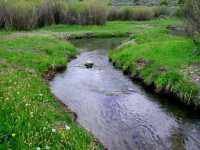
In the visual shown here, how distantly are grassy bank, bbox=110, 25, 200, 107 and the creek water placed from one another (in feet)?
2.63

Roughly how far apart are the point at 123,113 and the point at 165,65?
7.82m

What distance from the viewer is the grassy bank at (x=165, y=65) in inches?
835

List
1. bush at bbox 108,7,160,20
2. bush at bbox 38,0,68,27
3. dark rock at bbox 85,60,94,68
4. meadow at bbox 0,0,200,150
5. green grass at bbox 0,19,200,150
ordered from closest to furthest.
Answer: green grass at bbox 0,19,200,150
meadow at bbox 0,0,200,150
dark rock at bbox 85,60,94,68
bush at bbox 38,0,68,27
bush at bbox 108,7,160,20

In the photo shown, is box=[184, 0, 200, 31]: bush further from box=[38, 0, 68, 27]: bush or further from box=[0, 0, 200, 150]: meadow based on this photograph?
box=[38, 0, 68, 27]: bush

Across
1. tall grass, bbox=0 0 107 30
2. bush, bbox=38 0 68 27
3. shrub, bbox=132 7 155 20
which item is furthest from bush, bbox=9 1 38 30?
shrub, bbox=132 7 155 20

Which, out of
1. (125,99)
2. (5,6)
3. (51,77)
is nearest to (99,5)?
(5,6)

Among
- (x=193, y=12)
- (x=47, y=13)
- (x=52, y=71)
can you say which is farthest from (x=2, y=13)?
(x=193, y=12)

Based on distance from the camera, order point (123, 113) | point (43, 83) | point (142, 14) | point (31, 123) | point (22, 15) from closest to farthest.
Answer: point (31, 123) → point (123, 113) → point (43, 83) → point (22, 15) → point (142, 14)

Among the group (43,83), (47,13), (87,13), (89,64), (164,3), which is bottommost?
(164,3)

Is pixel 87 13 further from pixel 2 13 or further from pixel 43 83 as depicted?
pixel 43 83

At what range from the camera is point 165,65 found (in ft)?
84.6

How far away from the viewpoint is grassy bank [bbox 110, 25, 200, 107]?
21.2 metres

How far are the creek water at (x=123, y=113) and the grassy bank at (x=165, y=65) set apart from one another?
2.63 feet

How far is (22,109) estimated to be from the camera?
12.8m
